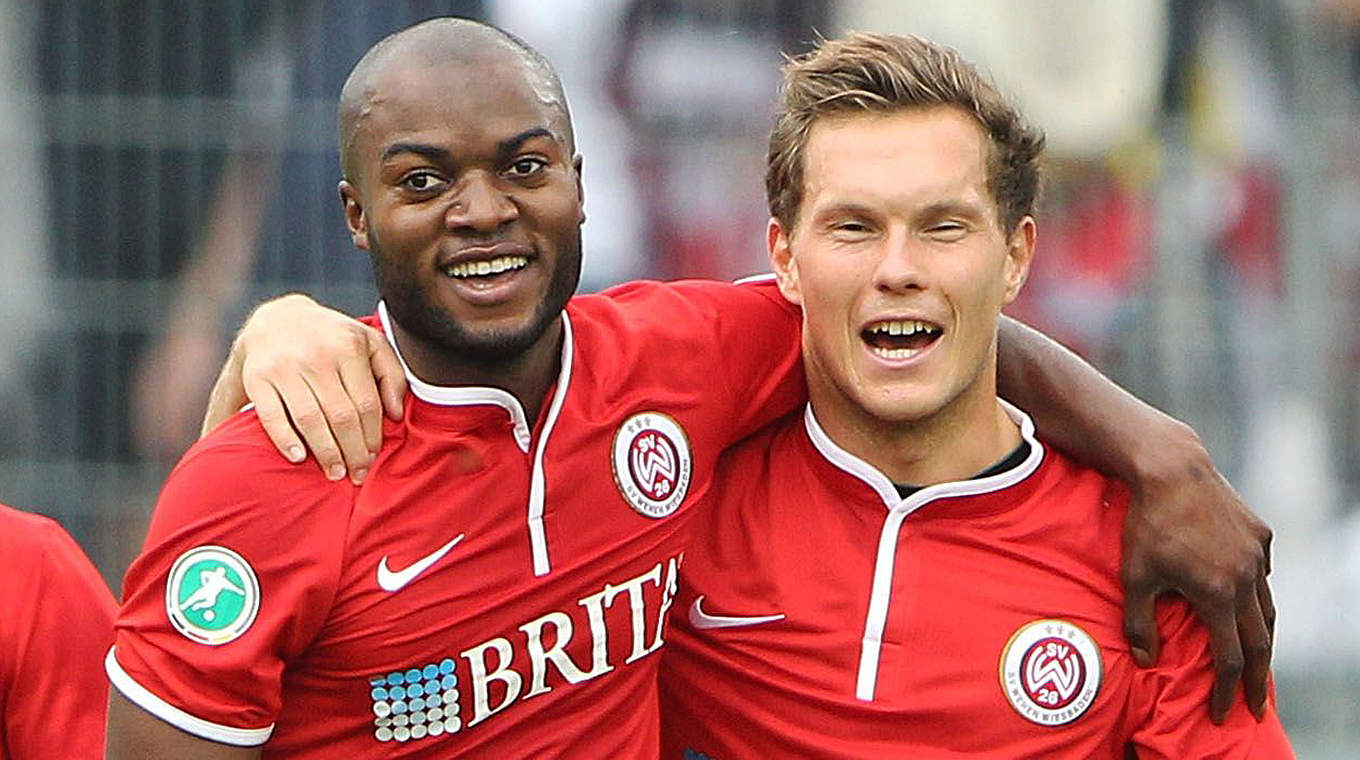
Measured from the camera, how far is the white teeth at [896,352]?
13.5 feet

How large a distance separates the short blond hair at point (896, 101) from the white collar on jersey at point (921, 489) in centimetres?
36

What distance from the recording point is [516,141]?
3854 millimetres

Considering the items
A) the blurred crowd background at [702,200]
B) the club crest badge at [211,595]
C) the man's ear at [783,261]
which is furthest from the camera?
the blurred crowd background at [702,200]

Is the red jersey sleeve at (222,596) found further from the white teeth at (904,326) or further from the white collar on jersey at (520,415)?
the white teeth at (904,326)

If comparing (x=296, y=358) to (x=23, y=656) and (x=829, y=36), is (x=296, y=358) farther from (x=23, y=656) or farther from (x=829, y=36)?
(x=829, y=36)

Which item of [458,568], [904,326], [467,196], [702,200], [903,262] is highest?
[467,196]

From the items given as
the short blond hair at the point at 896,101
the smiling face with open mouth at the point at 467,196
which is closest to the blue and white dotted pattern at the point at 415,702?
the smiling face with open mouth at the point at 467,196

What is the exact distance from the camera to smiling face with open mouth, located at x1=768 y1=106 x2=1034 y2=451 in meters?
4.08

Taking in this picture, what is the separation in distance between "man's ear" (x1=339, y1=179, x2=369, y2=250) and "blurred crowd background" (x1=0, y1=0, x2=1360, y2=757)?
3.29 meters

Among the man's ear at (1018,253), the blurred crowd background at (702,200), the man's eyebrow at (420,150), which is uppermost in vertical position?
the man's eyebrow at (420,150)

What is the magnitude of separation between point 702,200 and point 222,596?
12.9 feet

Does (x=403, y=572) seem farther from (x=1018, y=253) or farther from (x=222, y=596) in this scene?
(x=1018, y=253)

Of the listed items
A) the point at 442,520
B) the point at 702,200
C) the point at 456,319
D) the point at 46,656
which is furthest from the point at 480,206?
the point at 702,200

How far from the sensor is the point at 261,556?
369 cm
